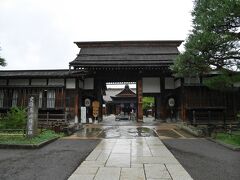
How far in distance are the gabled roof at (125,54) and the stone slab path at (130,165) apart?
15378 millimetres

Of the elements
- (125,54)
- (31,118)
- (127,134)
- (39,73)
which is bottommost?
(127,134)

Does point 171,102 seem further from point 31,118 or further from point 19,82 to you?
point 31,118

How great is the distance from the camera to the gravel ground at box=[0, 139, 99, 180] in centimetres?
667

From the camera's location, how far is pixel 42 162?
8133 mm

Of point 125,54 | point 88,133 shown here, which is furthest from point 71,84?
point 88,133

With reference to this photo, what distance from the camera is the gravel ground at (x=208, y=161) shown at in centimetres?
681

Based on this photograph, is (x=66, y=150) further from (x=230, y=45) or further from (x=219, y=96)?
(x=219, y=96)

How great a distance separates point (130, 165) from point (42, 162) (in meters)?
2.65

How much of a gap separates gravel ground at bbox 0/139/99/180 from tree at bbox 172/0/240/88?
22.9ft

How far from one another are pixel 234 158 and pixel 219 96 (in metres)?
15.1

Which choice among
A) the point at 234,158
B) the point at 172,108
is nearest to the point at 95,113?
the point at 172,108

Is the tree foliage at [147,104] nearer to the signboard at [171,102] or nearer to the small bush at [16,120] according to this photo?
the signboard at [171,102]

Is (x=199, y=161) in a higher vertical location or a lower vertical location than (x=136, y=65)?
lower

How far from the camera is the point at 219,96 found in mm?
23078
